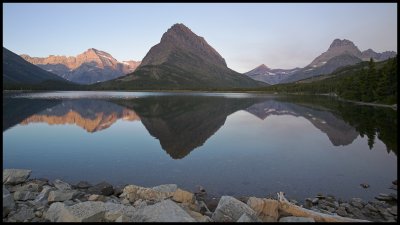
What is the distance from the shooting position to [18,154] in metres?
38.3

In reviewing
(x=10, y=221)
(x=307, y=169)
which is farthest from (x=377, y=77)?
(x=10, y=221)

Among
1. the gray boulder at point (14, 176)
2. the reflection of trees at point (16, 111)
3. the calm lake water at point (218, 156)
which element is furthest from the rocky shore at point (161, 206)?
the reflection of trees at point (16, 111)

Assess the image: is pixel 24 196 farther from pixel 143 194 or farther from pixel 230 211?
pixel 230 211

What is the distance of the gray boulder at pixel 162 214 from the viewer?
1453cm

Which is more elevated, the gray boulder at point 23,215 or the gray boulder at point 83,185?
the gray boulder at point 23,215

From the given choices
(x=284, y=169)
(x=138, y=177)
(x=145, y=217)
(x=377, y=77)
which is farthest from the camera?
(x=377, y=77)

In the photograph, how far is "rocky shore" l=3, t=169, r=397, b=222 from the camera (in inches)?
611

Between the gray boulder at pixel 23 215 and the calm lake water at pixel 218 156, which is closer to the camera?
the gray boulder at pixel 23 215

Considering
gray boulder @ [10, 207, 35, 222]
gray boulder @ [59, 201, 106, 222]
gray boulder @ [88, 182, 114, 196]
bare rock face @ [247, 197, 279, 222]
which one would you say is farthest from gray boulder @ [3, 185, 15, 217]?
bare rock face @ [247, 197, 279, 222]

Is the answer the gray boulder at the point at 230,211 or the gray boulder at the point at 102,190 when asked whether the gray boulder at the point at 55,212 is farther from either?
the gray boulder at the point at 230,211

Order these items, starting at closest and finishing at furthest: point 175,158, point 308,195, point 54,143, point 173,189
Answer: point 173,189 < point 308,195 < point 175,158 < point 54,143

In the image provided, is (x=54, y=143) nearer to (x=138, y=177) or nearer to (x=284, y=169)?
(x=138, y=177)

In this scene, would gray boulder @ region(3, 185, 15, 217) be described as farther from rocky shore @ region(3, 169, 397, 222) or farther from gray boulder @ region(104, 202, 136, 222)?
gray boulder @ region(104, 202, 136, 222)

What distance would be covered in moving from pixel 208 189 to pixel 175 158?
11632 millimetres
